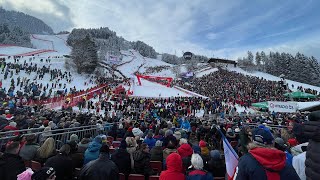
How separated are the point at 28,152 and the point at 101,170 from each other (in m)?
2.82

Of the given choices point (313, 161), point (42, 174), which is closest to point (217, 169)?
point (313, 161)

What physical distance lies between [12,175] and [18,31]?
134 metres

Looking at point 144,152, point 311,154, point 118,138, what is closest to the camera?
point 311,154

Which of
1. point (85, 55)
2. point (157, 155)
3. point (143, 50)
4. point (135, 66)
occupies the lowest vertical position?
point (157, 155)

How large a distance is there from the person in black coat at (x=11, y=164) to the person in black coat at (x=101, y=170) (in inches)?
39.4

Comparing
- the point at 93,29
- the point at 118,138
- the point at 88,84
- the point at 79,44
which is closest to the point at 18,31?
the point at 93,29

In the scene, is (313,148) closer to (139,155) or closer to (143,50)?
(139,155)

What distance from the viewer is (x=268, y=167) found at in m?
2.28

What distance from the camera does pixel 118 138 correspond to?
9.78m

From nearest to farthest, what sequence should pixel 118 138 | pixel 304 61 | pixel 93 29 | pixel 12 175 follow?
pixel 12 175 → pixel 118 138 → pixel 304 61 → pixel 93 29

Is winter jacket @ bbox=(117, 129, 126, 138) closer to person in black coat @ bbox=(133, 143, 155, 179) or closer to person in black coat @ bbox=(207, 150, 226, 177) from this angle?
person in black coat @ bbox=(133, 143, 155, 179)

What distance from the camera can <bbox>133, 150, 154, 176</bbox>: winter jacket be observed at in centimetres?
495

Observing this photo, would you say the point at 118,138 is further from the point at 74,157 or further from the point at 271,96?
the point at 271,96

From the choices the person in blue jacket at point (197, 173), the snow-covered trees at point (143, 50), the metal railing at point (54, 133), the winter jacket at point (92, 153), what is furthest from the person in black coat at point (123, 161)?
the snow-covered trees at point (143, 50)
